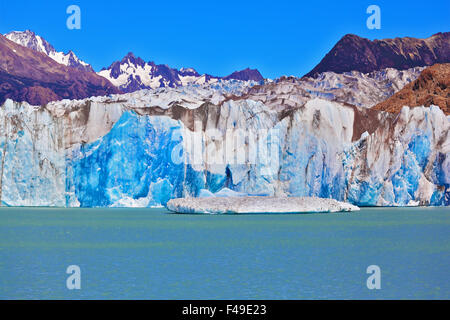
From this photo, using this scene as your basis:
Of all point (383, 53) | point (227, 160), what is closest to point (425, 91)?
point (227, 160)

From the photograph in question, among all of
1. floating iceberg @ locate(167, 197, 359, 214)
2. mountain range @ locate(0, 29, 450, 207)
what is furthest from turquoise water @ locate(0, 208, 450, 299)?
mountain range @ locate(0, 29, 450, 207)

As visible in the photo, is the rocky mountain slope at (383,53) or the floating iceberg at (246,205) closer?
the floating iceberg at (246,205)


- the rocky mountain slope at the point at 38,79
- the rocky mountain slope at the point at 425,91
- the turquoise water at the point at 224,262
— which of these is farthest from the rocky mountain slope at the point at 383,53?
the turquoise water at the point at 224,262

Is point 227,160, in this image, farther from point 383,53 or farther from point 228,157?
point 383,53

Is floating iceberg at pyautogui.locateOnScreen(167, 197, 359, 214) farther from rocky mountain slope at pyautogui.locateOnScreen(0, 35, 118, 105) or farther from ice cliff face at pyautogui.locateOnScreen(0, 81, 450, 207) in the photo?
rocky mountain slope at pyautogui.locateOnScreen(0, 35, 118, 105)

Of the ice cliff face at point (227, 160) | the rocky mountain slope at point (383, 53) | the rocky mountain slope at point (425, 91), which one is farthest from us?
the rocky mountain slope at point (383, 53)

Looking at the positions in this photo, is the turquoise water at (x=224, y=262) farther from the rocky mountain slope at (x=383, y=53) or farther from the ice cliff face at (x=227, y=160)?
the rocky mountain slope at (x=383, y=53)
